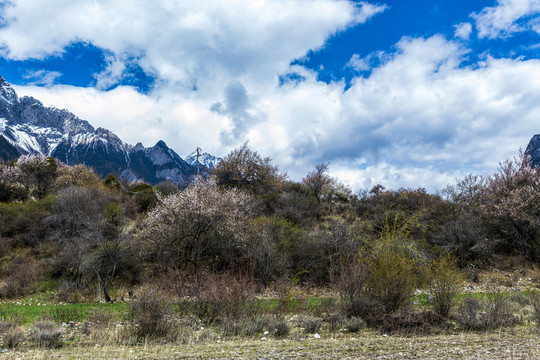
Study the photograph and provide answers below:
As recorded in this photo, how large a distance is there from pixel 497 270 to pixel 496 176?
9.52m

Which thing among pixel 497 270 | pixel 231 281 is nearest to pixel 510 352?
pixel 231 281

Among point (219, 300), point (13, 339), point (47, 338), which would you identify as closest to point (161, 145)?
point (219, 300)

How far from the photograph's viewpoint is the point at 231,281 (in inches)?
414

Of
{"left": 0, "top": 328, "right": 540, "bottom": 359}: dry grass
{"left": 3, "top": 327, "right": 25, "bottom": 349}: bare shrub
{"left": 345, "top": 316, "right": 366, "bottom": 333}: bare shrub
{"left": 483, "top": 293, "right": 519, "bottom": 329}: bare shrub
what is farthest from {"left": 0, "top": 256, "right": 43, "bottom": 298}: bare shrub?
{"left": 483, "top": 293, "right": 519, "bottom": 329}: bare shrub

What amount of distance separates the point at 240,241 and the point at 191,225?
3524 millimetres

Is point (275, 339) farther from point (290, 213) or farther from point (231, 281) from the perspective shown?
point (290, 213)

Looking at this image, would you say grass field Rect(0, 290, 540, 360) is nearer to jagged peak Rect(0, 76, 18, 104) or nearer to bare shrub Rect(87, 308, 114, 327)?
bare shrub Rect(87, 308, 114, 327)

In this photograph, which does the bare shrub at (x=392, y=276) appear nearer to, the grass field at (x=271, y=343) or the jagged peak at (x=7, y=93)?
the grass field at (x=271, y=343)

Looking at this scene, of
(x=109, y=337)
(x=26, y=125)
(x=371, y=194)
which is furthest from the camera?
(x=26, y=125)

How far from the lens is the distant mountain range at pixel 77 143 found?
438 ft

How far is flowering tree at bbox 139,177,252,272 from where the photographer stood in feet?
67.7

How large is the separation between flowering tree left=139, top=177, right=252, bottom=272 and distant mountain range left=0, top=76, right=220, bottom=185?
113m

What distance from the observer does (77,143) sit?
14825cm

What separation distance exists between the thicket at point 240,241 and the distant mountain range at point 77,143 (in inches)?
4168
